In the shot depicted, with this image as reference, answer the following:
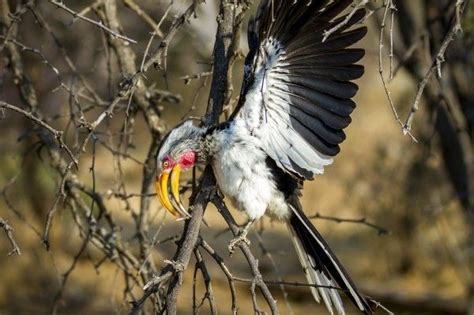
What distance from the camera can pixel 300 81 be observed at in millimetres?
3062

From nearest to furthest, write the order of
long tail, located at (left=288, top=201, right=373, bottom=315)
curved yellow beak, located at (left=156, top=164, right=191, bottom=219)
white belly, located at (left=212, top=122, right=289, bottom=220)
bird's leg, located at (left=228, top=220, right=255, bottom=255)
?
bird's leg, located at (left=228, top=220, right=255, bottom=255)
curved yellow beak, located at (left=156, top=164, right=191, bottom=219)
white belly, located at (left=212, top=122, right=289, bottom=220)
long tail, located at (left=288, top=201, right=373, bottom=315)

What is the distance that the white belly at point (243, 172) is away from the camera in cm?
313

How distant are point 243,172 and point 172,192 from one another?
10.1 inches

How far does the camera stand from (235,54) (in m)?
3.13

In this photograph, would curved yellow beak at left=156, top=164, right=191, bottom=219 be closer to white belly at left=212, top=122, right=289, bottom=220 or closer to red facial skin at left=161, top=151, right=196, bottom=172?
red facial skin at left=161, top=151, right=196, bottom=172

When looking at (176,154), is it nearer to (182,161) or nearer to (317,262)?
(182,161)

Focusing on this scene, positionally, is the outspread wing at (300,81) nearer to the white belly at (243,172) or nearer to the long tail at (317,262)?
the white belly at (243,172)

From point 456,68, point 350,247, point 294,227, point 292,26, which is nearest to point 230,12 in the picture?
point 292,26

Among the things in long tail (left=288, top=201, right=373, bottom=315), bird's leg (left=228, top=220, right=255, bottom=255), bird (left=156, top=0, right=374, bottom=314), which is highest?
bird (left=156, top=0, right=374, bottom=314)

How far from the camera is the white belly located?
3133 millimetres

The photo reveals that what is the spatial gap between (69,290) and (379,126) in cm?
539

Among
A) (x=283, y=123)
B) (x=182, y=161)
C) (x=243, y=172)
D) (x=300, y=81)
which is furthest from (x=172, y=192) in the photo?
(x=300, y=81)

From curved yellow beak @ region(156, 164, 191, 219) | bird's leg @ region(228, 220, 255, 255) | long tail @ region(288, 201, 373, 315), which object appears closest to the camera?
bird's leg @ region(228, 220, 255, 255)

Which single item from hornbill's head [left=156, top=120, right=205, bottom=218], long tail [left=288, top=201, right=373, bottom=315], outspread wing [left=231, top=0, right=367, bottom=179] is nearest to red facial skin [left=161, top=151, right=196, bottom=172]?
hornbill's head [left=156, top=120, right=205, bottom=218]
